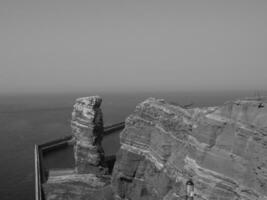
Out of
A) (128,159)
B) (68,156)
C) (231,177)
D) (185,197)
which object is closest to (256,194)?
(231,177)

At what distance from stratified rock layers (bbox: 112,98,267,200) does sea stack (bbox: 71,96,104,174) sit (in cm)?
1022

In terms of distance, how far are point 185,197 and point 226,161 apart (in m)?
4.24

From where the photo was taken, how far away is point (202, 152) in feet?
54.0

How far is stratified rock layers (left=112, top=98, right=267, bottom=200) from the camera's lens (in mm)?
13844

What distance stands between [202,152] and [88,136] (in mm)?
22675

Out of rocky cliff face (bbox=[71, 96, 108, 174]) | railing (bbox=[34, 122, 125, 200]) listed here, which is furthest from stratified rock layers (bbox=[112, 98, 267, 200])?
railing (bbox=[34, 122, 125, 200])

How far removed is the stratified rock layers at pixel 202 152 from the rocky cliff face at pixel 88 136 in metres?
10.2

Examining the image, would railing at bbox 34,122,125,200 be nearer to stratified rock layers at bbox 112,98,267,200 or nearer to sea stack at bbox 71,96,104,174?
sea stack at bbox 71,96,104,174

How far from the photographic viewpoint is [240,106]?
15.0 m

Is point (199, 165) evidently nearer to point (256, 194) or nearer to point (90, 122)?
point (256, 194)

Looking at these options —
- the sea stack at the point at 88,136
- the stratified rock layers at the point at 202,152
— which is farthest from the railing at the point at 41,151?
the stratified rock layers at the point at 202,152

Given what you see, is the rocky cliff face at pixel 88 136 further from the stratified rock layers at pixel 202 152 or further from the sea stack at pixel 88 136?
the stratified rock layers at pixel 202 152

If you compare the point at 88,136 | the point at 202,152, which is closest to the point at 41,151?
the point at 88,136

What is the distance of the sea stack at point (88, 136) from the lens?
3669 centimetres
